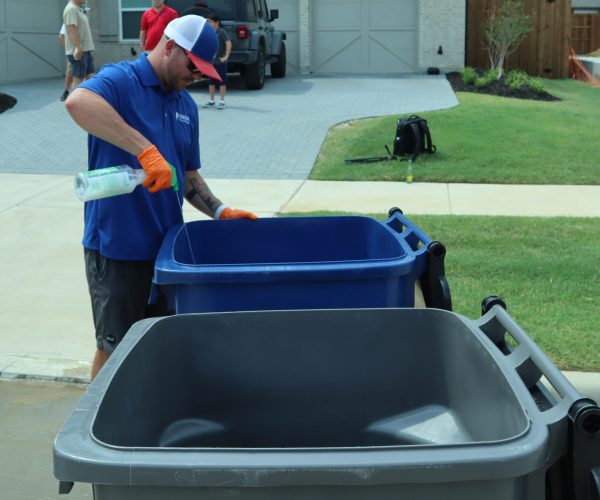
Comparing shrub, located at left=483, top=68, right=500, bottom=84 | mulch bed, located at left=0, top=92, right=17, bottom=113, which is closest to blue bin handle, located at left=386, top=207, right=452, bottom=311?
mulch bed, located at left=0, top=92, right=17, bottom=113

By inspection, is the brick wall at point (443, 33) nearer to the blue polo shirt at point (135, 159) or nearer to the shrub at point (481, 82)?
the shrub at point (481, 82)

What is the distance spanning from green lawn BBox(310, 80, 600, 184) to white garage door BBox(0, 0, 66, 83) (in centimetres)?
971

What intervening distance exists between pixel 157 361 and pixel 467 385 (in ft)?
2.83

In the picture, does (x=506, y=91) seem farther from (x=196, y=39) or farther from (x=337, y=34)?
(x=196, y=39)

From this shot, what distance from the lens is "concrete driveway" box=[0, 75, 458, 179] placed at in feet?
39.2

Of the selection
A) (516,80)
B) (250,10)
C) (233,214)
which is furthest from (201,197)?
(516,80)

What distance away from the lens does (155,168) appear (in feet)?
11.1

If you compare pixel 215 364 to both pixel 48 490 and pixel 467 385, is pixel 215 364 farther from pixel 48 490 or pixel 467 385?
pixel 48 490

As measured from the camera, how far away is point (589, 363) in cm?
511

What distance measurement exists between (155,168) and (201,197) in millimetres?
827

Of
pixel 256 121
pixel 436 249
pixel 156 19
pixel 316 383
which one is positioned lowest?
pixel 256 121

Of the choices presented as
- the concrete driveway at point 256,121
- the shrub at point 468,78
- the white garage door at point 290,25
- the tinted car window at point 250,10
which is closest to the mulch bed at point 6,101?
the concrete driveway at point 256,121

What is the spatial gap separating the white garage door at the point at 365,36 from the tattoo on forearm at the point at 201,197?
18805mm

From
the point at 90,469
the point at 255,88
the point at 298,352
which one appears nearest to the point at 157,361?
the point at 298,352
